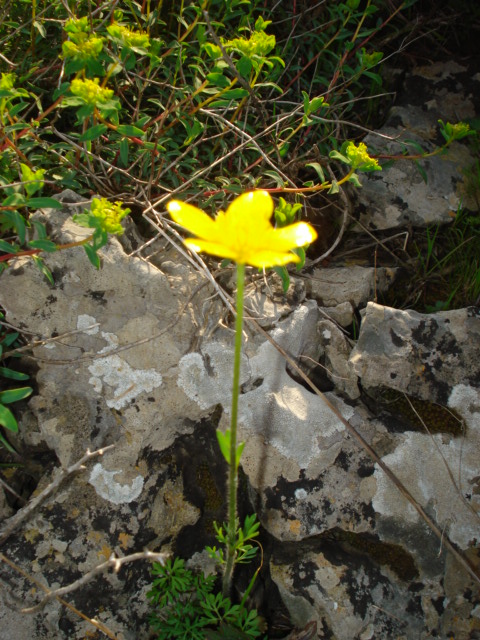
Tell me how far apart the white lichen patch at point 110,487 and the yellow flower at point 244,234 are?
1.22 meters

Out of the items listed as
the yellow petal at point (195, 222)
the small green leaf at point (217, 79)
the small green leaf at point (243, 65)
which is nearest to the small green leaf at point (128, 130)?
the small green leaf at point (217, 79)

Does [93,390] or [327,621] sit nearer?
[327,621]

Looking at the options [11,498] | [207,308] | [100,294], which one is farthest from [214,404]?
[11,498]

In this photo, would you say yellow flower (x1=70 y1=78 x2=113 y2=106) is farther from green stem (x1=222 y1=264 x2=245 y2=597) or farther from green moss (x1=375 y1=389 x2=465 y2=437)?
green moss (x1=375 y1=389 x2=465 y2=437)

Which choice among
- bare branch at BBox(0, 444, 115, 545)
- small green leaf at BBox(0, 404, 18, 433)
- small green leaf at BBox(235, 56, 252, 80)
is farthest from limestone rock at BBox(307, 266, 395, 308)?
small green leaf at BBox(0, 404, 18, 433)

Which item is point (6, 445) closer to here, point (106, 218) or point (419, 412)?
point (106, 218)

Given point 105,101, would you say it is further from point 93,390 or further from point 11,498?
point 11,498

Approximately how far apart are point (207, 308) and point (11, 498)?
119cm

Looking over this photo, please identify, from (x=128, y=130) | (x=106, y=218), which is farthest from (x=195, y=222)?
(x=128, y=130)

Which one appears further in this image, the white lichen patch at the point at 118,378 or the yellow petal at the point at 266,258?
the white lichen patch at the point at 118,378

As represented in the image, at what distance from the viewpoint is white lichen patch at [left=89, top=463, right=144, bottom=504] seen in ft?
7.70

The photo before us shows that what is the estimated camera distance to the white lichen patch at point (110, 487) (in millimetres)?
2346

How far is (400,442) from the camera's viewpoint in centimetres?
247

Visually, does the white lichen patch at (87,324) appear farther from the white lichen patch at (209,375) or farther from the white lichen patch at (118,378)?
the white lichen patch at (209,375)
